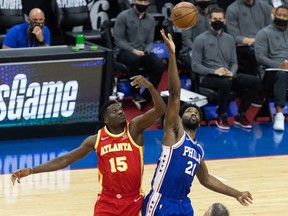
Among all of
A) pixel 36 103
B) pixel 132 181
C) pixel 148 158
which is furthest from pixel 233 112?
pixel 132 181

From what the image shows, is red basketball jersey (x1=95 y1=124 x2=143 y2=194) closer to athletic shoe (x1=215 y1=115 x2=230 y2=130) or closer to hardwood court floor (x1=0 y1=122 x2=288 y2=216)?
hardwood court floor (x1=0 y1=122 x2=288 y2=216)

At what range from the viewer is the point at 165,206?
704 centimetres

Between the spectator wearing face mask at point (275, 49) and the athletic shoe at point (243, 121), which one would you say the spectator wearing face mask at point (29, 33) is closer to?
the athletic shoe at point (243, 121)

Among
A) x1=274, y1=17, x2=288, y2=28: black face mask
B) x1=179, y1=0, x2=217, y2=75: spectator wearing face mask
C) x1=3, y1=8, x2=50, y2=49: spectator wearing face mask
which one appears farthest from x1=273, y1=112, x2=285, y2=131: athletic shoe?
x1=3, y1=8, x2=50, y2=49: spectator wearing face mask

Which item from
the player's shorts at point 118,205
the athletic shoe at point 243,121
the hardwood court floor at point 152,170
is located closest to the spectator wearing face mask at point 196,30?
the athletic shoe at point 243,121

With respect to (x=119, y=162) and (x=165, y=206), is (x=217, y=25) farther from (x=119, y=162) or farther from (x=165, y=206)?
(x=165, y=206)

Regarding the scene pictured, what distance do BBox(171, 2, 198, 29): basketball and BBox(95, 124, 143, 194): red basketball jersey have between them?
5.78 feet

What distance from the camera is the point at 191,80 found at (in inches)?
530

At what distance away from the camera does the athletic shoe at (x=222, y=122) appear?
12.8 m

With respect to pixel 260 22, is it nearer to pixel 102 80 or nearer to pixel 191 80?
pixel 191 80

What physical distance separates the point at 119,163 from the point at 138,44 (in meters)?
6.41

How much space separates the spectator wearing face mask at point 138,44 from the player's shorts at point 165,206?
619 cm

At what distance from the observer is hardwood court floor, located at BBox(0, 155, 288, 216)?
30.1ft

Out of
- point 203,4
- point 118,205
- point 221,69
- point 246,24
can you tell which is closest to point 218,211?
point 118,205
